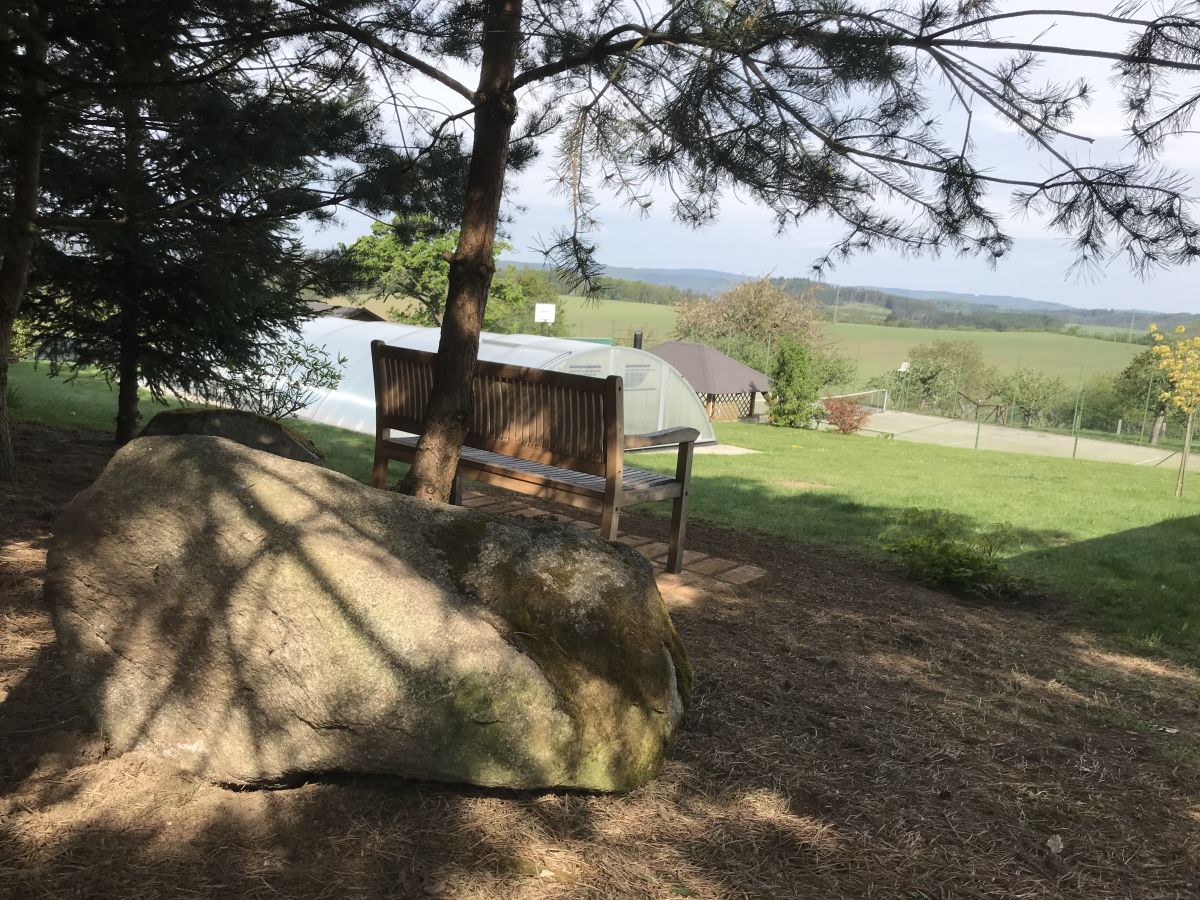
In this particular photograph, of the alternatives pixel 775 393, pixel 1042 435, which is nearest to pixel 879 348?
pixel 1042 435

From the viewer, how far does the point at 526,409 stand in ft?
16.5

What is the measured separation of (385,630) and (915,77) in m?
3.17

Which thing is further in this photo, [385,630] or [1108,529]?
[1108,529]

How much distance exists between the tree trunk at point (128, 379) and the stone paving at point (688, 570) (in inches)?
118

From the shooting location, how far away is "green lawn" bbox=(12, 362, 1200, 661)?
223 inches

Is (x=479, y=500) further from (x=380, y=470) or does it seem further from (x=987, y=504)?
(x=987, y=504)

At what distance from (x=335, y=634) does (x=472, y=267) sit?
252 centimetres

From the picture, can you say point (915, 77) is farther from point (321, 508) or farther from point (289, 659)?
point (289, 659)

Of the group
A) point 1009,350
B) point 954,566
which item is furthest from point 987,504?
point 1009,350

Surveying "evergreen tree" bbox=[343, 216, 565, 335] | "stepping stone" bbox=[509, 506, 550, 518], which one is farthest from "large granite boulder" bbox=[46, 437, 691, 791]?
"evergreen tree" bbox=[343, 216, 565, 335]

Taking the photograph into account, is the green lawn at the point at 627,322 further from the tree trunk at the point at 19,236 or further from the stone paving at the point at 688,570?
the tree trunk at the point at 19,236

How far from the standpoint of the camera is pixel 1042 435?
28.2m

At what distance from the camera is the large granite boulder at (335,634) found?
7.36ft

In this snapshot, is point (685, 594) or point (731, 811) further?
point (685, 594)
